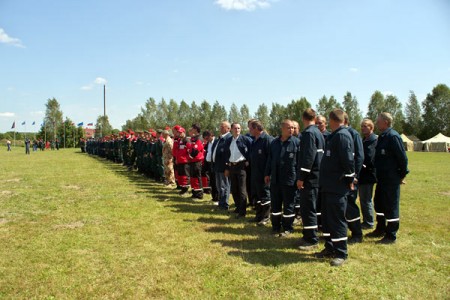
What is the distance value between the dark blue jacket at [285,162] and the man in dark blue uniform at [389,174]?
5.09 ft

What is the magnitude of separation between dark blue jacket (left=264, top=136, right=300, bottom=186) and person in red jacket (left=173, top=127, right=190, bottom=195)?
457cm

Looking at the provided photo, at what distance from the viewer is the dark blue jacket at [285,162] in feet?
19.6

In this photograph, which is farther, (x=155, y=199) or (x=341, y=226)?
(x=155, y=199)

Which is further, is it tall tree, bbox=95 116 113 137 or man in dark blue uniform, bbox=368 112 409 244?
tall tree, bbox=95 116 113 137

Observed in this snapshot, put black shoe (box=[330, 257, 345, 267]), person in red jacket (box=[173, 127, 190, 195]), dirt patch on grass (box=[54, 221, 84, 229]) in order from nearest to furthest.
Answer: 1. black shoe (box=[330, 257, 345, 267])
2. dirt patch on grass (box=[54, 221, 84, 229])
3. person in red jacket (box=[173, 127, 190, 195])

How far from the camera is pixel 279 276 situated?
440 cm

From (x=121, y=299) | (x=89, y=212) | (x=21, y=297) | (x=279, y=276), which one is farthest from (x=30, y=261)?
(x=279, y=276)

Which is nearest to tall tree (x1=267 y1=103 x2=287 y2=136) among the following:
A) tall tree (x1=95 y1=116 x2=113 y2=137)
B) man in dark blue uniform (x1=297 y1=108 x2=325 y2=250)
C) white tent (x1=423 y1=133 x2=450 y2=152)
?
white tent (x1=423 y1=133 x2=450 y2=152)

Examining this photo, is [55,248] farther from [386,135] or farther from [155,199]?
[386,135]

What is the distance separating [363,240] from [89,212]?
608 centimetres

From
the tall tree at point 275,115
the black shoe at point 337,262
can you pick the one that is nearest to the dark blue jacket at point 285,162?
the black shoe at point 337,262

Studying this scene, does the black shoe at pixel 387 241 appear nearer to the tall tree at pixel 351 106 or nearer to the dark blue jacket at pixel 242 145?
the dark blue jacket at pixel 242 145

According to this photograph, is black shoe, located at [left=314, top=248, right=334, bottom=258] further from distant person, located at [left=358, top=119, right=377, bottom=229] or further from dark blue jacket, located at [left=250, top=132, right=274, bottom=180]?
dark blue jacket, located at [left=250, top=132, right=274, bottom=180]

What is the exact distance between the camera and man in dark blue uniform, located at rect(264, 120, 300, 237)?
600 centimetres
